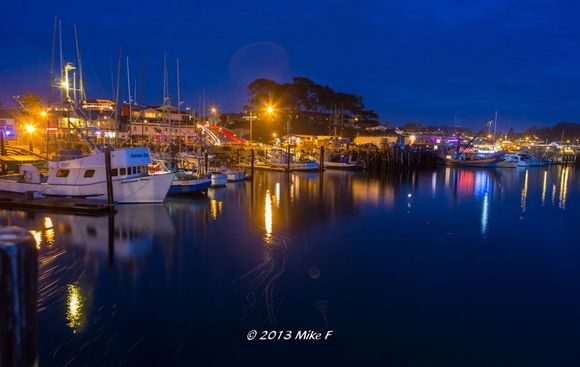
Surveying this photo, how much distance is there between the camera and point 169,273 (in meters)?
14.9

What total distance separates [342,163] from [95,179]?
132 ft

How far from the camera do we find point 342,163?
2379 inches

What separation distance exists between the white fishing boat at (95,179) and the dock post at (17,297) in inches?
942

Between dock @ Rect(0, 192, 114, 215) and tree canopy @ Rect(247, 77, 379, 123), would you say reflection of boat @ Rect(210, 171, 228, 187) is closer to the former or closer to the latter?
dock @ Rect(0, 192, 114, 215)

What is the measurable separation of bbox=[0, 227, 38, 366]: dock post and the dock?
22.3 meters

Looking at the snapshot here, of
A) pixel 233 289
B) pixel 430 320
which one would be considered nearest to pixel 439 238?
pixel 430 320

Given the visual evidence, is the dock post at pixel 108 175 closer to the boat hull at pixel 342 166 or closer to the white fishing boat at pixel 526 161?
the boat hull at pixel 342 166

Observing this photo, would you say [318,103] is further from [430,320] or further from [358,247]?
[430,320]

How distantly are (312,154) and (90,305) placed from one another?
54.8m

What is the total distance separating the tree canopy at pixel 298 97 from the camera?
90.3 meters

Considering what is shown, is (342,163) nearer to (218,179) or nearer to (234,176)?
(234,176)

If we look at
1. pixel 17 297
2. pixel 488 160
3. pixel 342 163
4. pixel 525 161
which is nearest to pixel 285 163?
pixel 342 163

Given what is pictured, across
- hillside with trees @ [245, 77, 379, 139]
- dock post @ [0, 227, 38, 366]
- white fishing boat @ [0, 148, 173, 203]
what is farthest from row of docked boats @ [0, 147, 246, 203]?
hillside with trees @ [245, 77, 379, 139]

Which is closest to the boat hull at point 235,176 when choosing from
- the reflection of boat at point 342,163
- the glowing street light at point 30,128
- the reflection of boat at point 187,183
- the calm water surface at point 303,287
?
the reflection of boat at point 187,183
